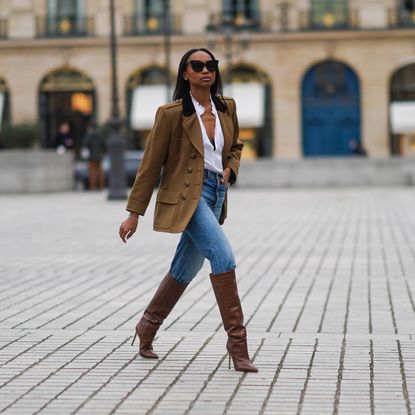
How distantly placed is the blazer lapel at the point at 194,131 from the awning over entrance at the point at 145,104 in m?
43.6

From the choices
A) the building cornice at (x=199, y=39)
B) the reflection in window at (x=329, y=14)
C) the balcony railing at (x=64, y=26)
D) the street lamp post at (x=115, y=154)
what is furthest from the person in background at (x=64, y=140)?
the street lamp post at (x=115, y=154)

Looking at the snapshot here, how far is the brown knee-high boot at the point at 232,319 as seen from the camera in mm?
6777

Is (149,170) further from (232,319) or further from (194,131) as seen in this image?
(232,319)

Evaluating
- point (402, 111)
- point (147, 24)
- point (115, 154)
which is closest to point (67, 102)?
point (147, 24)

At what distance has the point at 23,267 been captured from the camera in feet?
42.4

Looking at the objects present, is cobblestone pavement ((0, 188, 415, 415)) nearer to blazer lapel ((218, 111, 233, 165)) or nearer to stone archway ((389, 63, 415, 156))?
blazer lapel ((218, 111, 233, 165))

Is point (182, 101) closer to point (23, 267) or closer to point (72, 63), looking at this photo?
point (23, 267)

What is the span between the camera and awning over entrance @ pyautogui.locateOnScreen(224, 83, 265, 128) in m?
49.8

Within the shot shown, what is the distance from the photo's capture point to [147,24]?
51.1 m

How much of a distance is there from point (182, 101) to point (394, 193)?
2543 centimetres

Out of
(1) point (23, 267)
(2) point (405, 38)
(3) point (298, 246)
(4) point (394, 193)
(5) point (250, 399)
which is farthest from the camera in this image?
(2) point (405, 38)

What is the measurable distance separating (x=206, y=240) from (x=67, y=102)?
45.4 metres

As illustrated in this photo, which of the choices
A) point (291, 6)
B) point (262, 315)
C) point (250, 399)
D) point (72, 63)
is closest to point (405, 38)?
point (291, 6)

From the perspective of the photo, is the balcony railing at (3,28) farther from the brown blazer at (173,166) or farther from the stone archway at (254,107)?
the brown blazer at (173,166)
